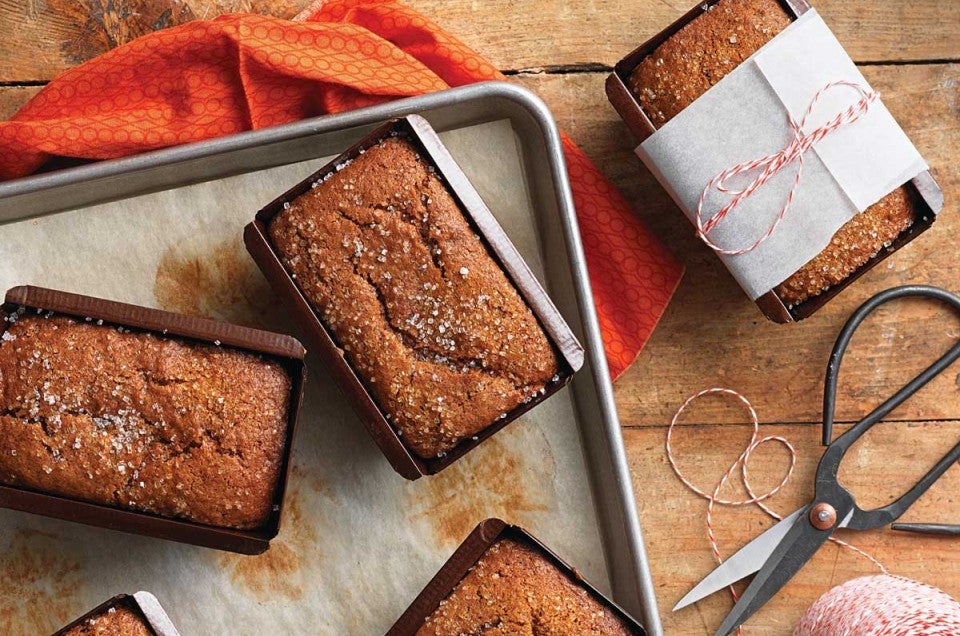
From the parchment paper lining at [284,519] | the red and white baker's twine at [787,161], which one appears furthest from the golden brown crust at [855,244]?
Answer: the parchment paper lining at [284,519]

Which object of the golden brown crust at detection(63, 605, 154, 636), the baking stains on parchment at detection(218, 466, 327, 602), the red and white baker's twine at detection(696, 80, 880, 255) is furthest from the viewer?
the baking stains on parchment at detection(218, 466, 327, 602)

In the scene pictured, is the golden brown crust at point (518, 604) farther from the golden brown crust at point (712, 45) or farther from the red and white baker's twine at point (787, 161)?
the golden brown crust at point (712, 45)

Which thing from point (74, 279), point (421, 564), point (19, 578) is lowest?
point (421, 564)

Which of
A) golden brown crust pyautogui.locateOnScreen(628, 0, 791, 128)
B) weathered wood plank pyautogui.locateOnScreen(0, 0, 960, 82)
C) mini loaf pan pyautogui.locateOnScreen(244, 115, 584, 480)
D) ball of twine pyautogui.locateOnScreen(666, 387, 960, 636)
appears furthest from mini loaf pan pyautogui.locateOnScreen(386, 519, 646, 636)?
weathered wood plank pyautogui.locateOnScreen(0, 0, 960, 82)

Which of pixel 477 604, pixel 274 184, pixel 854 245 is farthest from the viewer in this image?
pixel 274 184

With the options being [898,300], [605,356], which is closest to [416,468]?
[605,356]

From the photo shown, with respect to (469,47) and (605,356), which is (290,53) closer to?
(469,47)

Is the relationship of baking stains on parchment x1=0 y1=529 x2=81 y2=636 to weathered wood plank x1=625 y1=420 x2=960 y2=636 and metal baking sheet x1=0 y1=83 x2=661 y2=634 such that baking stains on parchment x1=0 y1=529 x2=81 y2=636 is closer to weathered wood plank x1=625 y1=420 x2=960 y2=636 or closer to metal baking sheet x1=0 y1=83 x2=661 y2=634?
metal baking sheet x1=0 y1=83 x2=661 y2=634
